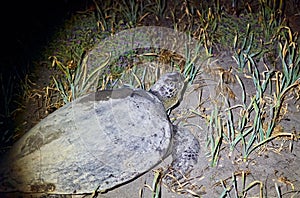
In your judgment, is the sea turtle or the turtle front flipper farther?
the turtle front flipper

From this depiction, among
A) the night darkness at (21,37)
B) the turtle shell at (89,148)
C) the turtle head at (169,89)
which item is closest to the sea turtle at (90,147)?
the turtle shell at (89,148)

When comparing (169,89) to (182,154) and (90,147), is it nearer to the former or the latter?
(182,154)

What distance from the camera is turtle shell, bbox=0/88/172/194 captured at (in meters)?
1.07

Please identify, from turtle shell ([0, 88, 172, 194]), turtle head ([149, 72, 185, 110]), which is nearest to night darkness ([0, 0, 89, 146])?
turtle shell ([0, 88, 172, 194])

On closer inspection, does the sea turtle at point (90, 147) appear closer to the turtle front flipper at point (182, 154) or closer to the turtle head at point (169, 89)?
the turtle front flipper at point (182, 154)

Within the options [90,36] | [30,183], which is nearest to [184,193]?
[30,183]

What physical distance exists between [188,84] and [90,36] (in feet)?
2.76

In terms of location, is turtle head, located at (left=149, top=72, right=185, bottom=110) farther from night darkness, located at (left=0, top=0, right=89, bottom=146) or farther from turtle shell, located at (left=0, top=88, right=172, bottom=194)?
night darkness, located at (left=0, top=0, right=89, bottom=146)

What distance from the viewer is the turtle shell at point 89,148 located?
107 centimetres

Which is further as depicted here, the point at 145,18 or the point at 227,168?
the point at 145,18

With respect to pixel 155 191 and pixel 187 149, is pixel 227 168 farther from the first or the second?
pixel 155 191

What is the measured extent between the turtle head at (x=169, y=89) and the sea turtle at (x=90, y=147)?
20cm

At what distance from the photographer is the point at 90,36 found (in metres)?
2.23

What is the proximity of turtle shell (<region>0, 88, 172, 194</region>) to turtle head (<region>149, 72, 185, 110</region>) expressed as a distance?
236 mm
